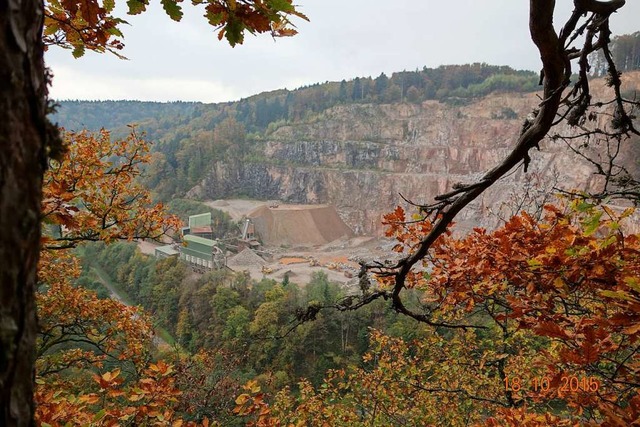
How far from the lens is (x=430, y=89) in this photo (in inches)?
2773

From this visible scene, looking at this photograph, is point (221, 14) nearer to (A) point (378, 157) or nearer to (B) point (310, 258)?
(B) point (310, 258)

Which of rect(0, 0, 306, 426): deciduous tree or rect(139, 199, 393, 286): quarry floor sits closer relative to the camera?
rect(0, 0, 306, 426): deciduous tree

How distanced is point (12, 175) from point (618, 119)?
3.06m

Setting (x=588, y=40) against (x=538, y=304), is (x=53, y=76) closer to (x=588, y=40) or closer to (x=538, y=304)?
(x=588, y=40)

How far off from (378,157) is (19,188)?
2512 inches

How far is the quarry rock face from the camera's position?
179 ft

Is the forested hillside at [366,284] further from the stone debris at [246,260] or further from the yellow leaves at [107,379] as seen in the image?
the stone debris at [246,260]

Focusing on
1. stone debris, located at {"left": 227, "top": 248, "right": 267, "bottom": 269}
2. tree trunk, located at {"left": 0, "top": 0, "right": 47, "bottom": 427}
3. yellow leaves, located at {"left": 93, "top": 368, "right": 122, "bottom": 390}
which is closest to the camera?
tree trunk, located at {"left": 0, "top": 0, "right": 47, "bottom": 427}

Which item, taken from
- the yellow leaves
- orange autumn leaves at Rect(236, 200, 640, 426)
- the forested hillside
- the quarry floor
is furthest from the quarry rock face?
the yellow leaves

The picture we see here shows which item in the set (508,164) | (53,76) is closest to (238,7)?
(53,76)

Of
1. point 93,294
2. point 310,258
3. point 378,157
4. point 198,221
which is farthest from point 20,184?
point 378,157

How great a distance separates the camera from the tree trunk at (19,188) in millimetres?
621

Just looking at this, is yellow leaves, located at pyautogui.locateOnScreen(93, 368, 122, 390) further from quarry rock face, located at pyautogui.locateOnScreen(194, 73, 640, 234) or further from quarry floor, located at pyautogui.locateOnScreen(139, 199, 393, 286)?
quarry rock face, located at pyautogui.locateOnScreen(194, 73, 640, 234)

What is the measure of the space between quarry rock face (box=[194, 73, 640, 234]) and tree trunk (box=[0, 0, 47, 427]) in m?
46.6
